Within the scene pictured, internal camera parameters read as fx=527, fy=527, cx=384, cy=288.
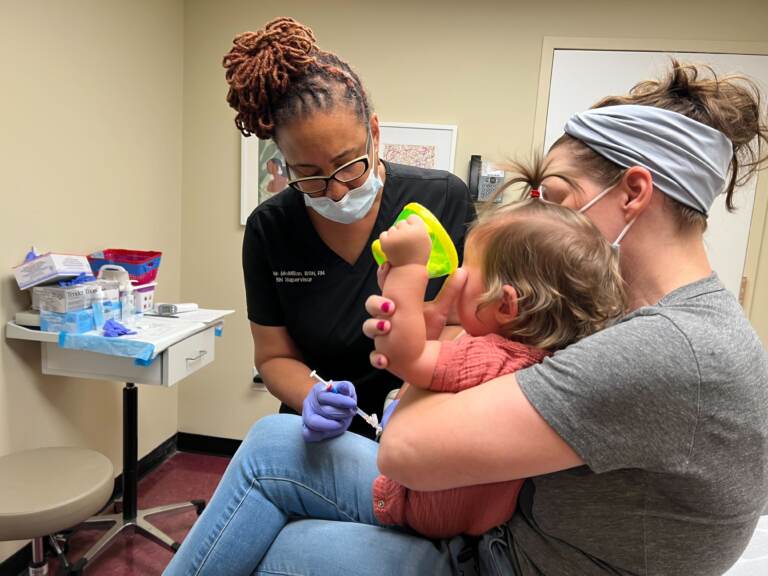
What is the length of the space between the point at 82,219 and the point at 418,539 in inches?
80.1

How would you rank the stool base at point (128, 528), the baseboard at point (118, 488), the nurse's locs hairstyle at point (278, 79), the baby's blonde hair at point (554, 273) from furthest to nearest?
the stool base at point (128, 528) < the baseboard at point (118, 488) < the nurse's locs hairstyle at point (278, 79) < the baby's blonde hair at point (554, 273)

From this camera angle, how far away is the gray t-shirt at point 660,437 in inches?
24.5

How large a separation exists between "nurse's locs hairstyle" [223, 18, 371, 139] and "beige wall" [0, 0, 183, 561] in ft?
3.94

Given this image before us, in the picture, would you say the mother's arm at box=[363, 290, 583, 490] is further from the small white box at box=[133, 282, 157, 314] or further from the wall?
the wall

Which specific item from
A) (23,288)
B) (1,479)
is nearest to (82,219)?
(23,288)

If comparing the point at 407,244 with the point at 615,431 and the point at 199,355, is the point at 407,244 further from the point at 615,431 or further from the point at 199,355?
the point at 199,355

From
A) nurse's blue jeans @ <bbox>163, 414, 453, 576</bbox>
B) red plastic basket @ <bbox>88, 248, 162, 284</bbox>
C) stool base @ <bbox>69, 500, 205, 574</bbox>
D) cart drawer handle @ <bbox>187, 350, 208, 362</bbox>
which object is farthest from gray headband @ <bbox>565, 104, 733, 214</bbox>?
stool base @ <bbox>69, 500, 205, 574</bbox>

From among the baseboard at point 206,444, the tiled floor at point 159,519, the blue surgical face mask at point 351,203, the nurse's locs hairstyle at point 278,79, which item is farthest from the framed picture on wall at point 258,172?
the nurse's locs hairstyle at point 278,79

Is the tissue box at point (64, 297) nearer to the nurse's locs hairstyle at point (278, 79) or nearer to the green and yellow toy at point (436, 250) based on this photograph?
the nurse's locs hairstyle at point (278, 79)

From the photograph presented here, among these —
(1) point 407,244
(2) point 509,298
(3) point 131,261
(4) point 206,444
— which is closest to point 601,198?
(2) point 509,298

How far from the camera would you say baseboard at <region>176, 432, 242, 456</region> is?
316cm

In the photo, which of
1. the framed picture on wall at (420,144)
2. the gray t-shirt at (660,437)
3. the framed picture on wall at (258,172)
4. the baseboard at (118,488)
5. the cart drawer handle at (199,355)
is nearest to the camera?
the gray t-shirt at (660,437)

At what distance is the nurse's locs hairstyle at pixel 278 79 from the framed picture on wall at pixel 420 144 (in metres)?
1.63

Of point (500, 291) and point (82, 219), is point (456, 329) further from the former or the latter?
→ point (82, 219)
